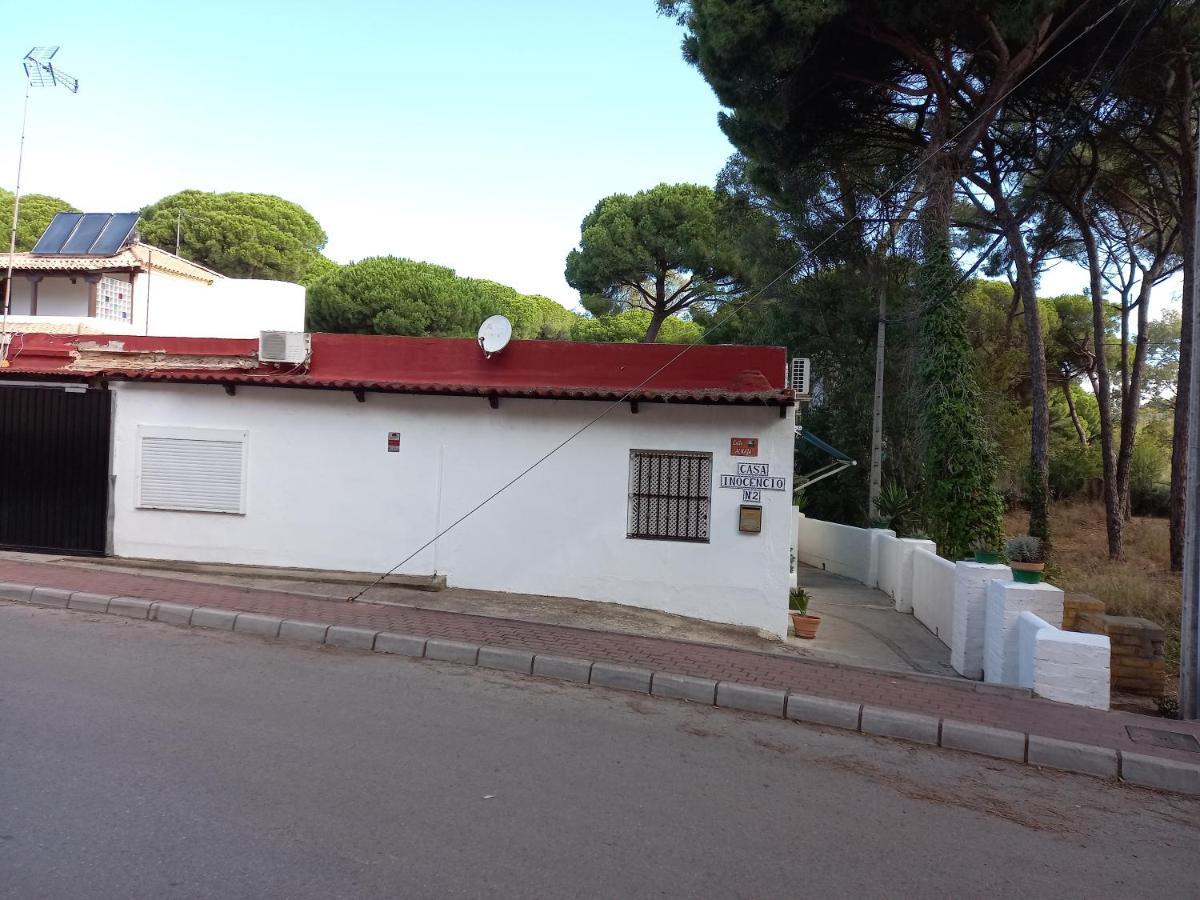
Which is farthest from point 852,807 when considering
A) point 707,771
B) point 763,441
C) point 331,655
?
point 763,441

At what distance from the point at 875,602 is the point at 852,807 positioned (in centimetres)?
1230

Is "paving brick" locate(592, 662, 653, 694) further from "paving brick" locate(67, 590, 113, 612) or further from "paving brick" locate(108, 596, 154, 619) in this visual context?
"paving brick" locate(67, 590, 113, 612)

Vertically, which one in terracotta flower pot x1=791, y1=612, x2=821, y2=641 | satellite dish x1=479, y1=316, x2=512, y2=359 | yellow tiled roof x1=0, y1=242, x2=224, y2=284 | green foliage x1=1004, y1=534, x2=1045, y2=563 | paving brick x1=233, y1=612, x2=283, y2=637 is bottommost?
terracotta flower pot x1=791, y1=612, x2=821, y2=641

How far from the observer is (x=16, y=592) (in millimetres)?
9953

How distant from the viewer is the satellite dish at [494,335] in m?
12.2

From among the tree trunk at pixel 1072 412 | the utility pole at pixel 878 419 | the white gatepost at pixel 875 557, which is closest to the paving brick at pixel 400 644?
the white gatepost at pixel 875 557

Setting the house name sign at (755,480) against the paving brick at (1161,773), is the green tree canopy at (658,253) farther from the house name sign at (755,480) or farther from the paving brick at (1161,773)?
the paving brick at (1161,773)

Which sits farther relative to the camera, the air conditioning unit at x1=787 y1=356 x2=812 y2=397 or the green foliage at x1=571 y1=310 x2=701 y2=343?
the green foliage at x1=571 y1=310 x2=701 y2=343

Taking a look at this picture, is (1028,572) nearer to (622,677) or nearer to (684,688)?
(684,688)

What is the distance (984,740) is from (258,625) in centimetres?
648

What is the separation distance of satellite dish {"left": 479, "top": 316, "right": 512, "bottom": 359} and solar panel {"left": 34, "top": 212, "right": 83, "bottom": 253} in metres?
Answer: 24.4

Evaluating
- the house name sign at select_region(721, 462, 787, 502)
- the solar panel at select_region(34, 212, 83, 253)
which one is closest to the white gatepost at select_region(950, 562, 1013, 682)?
the house name sign at select_region(721, 462, 787, 502)

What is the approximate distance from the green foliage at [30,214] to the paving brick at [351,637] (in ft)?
124

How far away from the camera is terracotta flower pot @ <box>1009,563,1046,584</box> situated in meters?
8.62
